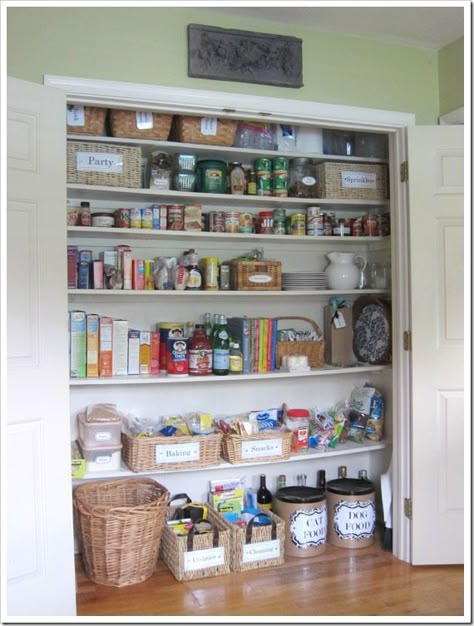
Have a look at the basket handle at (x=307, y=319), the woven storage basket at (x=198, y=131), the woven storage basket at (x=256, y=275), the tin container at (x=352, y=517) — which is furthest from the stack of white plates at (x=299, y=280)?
the tin container at (x=352, y=517)

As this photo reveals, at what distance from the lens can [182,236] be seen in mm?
3164

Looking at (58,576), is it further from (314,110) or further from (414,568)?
(314,110)

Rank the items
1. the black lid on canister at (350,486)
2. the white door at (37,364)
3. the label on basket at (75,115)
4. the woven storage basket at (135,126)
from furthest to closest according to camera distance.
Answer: the black lid on canister at (350,486) < the woven storage basket at (135,126) < the label on basket at (75,115) < the white door at (37,364)

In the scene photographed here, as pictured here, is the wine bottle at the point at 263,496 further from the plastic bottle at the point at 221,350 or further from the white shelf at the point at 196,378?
the plastic bottle at the point at 221,350

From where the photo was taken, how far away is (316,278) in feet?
11.2

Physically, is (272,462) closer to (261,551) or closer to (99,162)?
(261,551)

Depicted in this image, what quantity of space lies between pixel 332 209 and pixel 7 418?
224 cm

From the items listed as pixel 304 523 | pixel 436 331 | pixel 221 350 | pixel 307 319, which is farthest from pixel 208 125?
pixel 304 523

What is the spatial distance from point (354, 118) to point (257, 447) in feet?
5.62

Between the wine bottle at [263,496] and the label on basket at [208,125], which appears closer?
the label on basket at [208,125]

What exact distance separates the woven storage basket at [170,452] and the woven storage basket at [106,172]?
49.4 inches

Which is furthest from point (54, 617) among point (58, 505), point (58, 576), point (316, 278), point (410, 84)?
point (410, 84)

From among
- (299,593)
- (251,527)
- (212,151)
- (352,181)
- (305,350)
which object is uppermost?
(212,151)

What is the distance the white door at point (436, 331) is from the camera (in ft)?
9.73
